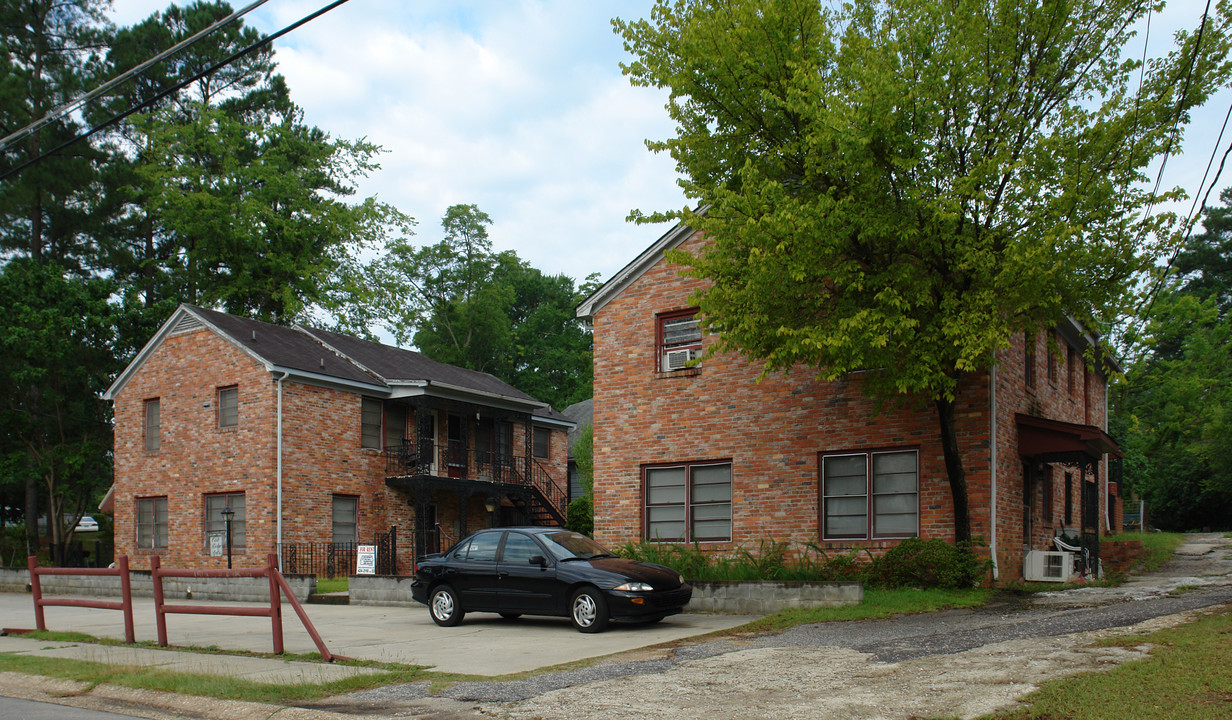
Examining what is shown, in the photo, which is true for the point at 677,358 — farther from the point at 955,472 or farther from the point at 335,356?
the point at 335,356

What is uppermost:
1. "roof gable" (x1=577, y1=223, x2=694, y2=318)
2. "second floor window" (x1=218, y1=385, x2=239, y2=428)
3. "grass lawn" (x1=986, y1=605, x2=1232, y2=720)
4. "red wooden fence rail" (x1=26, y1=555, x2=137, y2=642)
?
"roof gable" (x1=577, y1=223, x2=694, y2=318)

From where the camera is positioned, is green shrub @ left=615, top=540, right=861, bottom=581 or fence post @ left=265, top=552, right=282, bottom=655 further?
green shrub @ left=615, top=540, right=861, bottom=581

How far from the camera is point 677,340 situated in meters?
20.9

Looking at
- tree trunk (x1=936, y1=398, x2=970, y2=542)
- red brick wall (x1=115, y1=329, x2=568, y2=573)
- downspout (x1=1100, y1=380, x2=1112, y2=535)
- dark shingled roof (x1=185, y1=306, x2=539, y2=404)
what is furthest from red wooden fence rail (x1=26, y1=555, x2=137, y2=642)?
downspout (x1=1100, y1=380, x2=1112, y2=535)

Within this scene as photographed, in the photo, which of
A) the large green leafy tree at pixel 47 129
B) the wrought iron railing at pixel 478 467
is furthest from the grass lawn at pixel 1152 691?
the large green leafy tree at pixel 47 129

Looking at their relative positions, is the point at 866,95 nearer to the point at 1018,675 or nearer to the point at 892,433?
the point at 892,433

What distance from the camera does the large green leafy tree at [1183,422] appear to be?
4003cm

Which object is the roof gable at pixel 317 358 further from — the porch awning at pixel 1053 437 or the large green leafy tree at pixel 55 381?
the porch awning at pixel 1053 437

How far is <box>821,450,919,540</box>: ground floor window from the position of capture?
17828 millimetres

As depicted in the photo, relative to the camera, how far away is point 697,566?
58.3 feet

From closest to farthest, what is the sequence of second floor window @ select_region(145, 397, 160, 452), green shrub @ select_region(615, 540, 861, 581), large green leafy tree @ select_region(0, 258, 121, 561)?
green shrub @ select_region(615, 540, 861, 581)
second floor window @ select_region(145, 397, 160, 452)
large green leafy tree @ select_region(0, 258, 121, 561)

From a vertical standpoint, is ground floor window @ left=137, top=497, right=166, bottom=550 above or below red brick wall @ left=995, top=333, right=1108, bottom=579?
below

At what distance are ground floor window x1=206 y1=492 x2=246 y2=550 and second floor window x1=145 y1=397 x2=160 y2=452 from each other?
3.40m

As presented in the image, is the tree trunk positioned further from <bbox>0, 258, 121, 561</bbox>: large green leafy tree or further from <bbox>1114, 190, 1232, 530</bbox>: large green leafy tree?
<bbox>0, 258, 121, 561</bbox>: large green leafy tree
